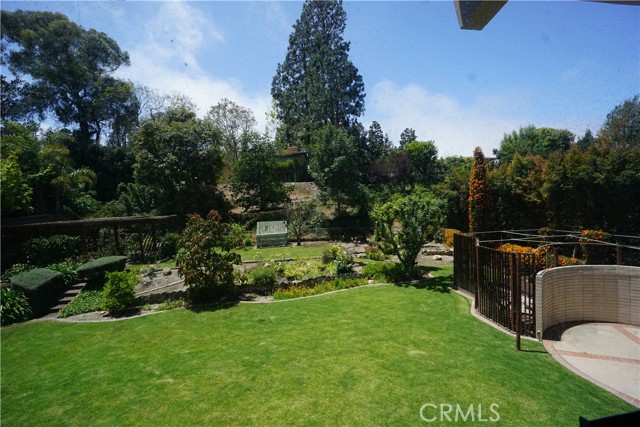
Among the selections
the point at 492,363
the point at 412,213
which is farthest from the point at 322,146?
the point at 492,363

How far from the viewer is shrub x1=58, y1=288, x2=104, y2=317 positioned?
10.6 meters

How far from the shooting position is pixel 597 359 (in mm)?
6195

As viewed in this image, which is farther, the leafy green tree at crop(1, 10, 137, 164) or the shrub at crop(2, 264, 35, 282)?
the leafy green tree at crop(1, 10, 137, 164)

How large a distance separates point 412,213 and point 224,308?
7.45 m

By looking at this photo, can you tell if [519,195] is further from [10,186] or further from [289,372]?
[10,186]

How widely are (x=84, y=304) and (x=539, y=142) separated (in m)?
54.0

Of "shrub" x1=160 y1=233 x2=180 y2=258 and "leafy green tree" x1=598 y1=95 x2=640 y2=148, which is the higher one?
"leafy green tree" x1=598 y1=95 x2=640 y2=148

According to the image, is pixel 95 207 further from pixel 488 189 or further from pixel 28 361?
pixel 488 189

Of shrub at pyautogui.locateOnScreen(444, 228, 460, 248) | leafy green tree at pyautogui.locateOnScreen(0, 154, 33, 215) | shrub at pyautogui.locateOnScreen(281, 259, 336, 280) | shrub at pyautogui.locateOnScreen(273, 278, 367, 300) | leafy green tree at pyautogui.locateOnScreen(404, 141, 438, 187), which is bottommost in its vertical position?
shrub at pyautogui.locateOnScreen(273, 278, 367, 300)

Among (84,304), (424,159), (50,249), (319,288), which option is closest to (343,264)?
(319,288)

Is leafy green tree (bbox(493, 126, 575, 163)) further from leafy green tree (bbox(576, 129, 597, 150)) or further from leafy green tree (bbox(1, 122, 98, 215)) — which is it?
leafy green tree (bbox(1, 122, 98, 215))

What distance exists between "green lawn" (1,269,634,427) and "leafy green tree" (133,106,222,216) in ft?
54.2

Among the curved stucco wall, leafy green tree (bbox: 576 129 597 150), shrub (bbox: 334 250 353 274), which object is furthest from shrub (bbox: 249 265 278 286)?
leafy green tree (bbox: 576 129 597 150)

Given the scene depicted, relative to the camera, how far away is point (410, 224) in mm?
12133
